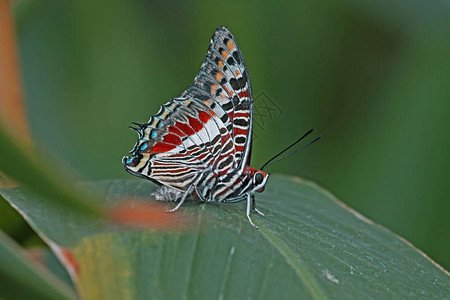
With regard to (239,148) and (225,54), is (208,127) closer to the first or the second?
(239,148)

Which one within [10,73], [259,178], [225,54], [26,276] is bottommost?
[26,276]

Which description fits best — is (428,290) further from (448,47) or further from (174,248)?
(448,47)

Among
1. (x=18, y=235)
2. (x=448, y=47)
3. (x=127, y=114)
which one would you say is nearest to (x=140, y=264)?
(x=18, y=235)

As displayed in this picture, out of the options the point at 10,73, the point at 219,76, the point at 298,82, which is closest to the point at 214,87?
the point at 219,76

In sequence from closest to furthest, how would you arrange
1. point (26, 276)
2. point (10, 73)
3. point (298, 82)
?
point (26, 276) → point (10, 73) → point (298, 82)

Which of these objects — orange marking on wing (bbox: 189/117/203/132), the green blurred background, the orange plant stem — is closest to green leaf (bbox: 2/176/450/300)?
orange marking on wing (bbox: 189/117/203/132)

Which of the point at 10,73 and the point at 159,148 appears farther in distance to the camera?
the point at 10,73
